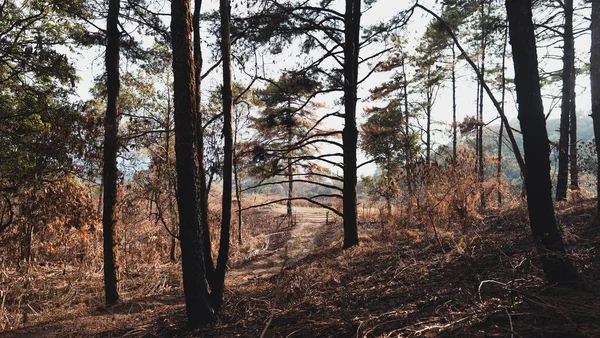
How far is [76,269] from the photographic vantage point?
8.89 meters

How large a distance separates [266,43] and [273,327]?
621 cm

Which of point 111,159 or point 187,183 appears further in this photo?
point 111,159

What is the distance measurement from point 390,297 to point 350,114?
5.58 meters

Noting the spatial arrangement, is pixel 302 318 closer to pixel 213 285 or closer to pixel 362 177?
pixel 213 285

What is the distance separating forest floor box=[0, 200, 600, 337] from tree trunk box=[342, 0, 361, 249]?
91 centimetres

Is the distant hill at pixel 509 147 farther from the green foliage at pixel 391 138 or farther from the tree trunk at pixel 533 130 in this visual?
the green foliage at pixel 391 138

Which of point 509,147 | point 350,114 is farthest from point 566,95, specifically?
point 350,114

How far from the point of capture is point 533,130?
309 centimetres

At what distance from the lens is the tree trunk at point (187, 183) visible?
4.11 m

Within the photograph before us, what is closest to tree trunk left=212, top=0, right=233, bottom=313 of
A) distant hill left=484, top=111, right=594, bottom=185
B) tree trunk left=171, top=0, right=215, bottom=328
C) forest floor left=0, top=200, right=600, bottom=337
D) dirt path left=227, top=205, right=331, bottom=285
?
tree trunk left=171, top=0, right=215, bottom=328

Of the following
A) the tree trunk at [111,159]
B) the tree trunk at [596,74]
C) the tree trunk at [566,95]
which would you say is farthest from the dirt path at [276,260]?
the tree trunk at [566,95]

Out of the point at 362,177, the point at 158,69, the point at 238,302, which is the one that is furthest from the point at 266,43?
the point at 362,177

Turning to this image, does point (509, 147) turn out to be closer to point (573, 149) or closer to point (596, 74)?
point (596, 74)

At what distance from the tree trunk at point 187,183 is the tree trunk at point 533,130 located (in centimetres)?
375
